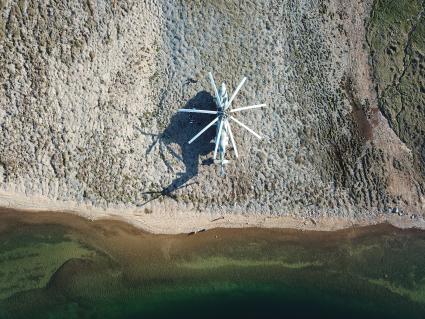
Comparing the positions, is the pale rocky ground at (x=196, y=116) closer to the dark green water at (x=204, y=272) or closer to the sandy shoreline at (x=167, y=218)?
the sandy shoreline at (x=167, y=218)

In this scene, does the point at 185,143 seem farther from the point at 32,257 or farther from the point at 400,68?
the point at 400,68

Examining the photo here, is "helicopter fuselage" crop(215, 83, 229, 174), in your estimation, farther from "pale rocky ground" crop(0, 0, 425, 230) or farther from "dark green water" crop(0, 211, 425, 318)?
"dark green water" crop(0, 211, 425, 318)

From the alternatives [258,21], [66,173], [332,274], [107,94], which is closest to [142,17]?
[107,94]

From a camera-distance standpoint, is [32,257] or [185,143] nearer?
[32,257]

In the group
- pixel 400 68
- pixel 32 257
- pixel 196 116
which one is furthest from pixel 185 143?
pixel 400 68

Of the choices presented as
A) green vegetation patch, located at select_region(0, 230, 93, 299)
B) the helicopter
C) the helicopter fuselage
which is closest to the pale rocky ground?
the helicopter

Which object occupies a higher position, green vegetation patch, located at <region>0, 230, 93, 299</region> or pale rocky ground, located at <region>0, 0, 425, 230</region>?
pale rocky ground, located at <region>0, 0, 425, 230</region>
